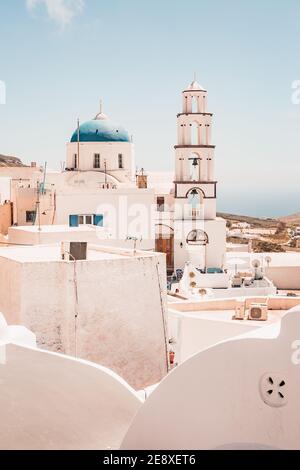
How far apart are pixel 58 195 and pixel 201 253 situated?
646cm

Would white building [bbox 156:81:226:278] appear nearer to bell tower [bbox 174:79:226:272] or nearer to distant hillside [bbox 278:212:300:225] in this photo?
bell tower [bbox 174:79:226:272]

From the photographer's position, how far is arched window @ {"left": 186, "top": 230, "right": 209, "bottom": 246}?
1070 inches

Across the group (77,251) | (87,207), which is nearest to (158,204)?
(87,207)

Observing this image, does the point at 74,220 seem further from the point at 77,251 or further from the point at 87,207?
the point at 77,251

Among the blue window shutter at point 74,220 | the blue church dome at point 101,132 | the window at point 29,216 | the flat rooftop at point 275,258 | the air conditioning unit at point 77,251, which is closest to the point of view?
the air conditioning unit at point 77,251

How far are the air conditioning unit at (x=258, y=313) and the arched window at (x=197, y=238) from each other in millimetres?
14858

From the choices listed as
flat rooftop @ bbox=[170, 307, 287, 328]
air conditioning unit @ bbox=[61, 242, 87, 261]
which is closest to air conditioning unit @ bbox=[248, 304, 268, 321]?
A: flat rooftop @ bbox=[170, 307, 287, 328]

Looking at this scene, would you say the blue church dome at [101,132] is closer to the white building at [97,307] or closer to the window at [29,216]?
the window at [29,216]

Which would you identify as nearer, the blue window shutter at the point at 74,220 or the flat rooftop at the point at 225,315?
the flat rooftop at the point at 225,315

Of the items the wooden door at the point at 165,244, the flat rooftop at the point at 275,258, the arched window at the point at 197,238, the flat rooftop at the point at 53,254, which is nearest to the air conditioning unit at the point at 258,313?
the flat rooftop at the point at 53,254

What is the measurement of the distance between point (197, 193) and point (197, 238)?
2.30m

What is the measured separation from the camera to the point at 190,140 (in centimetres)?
2767

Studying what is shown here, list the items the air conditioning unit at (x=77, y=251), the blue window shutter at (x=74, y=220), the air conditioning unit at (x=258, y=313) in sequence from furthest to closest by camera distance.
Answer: the blue window shutter at (x=74, y=220) < the air conditioning unit at (x=258, y=313) < the air conditioning unit at (x=77, y=251)

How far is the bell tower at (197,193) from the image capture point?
27.0 metres
